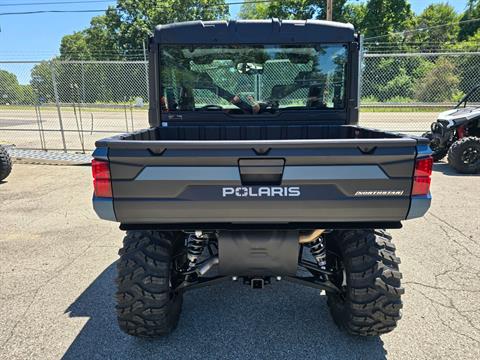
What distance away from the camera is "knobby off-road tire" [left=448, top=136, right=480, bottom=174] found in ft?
25.2

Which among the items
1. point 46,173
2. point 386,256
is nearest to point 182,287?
point 386,256

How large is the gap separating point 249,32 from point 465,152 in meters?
6.46

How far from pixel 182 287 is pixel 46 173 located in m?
7.22

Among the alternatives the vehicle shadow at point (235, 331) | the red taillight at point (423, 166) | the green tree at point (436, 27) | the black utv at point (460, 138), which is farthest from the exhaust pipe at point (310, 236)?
the green tree at point (436, 27)

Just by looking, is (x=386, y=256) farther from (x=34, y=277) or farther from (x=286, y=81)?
(x=34, y=277)

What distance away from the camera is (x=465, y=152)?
25.4ft

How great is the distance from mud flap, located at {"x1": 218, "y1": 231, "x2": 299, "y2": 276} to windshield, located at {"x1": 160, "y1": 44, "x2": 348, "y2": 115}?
179 cm

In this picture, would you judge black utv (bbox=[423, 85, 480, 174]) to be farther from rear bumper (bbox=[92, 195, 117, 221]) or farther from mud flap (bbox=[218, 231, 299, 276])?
rear bumper (bbox=[92, 195, 117, 221])

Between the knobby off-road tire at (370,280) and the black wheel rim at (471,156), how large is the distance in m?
6.53

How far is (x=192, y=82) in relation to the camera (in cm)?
377

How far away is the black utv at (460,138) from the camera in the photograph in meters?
7.73

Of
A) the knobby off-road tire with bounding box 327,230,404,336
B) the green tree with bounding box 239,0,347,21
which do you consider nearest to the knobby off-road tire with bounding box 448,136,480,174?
the knobby off-road tire with bounding box 327,230,404,336

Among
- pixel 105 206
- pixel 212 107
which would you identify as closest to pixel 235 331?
pixel 105 206

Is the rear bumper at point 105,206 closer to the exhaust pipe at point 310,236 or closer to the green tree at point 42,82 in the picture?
the exhaust pipe at point 310,236
